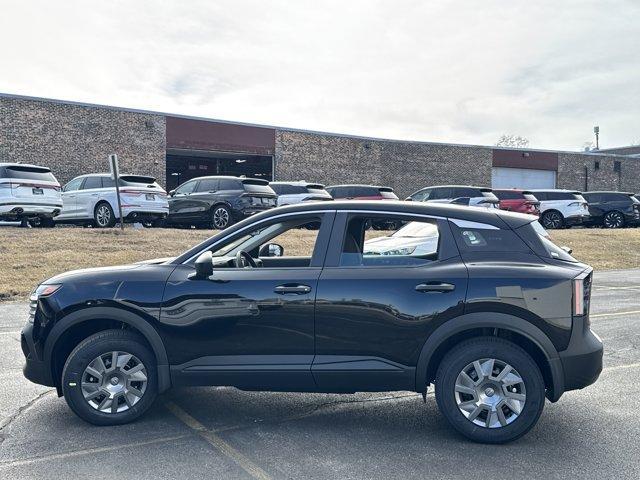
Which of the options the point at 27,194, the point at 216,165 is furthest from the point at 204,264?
the point at 216,165

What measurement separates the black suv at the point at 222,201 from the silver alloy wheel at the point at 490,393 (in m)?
14.1

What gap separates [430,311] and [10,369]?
433cm

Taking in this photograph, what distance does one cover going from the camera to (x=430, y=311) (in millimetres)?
4301

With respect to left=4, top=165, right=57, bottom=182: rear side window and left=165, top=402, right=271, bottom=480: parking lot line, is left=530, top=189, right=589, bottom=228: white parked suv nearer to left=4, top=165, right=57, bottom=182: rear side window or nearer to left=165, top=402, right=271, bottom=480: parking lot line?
left=4, top=165, right=57, bottom=182: rear side window

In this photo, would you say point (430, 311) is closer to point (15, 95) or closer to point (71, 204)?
point (71, 204)

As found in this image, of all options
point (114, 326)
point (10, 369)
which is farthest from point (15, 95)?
point (114, 326)

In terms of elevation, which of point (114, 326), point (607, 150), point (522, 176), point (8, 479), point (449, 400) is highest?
point (607, 150)

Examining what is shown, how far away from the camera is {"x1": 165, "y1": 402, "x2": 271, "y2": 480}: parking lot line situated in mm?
3809

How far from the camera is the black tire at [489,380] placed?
4238 millimetres

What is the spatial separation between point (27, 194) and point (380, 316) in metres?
14.1

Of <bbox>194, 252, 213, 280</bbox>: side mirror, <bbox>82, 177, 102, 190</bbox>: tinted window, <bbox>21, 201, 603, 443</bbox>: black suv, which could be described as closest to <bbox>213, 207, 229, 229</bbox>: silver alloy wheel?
<bbox>82, 177, 102, 190</bbox>: tinted window

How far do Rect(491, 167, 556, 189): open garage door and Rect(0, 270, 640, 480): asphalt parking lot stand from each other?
36.8 m

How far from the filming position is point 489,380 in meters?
4.27

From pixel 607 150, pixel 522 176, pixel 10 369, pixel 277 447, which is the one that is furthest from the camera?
pixel 607 150
